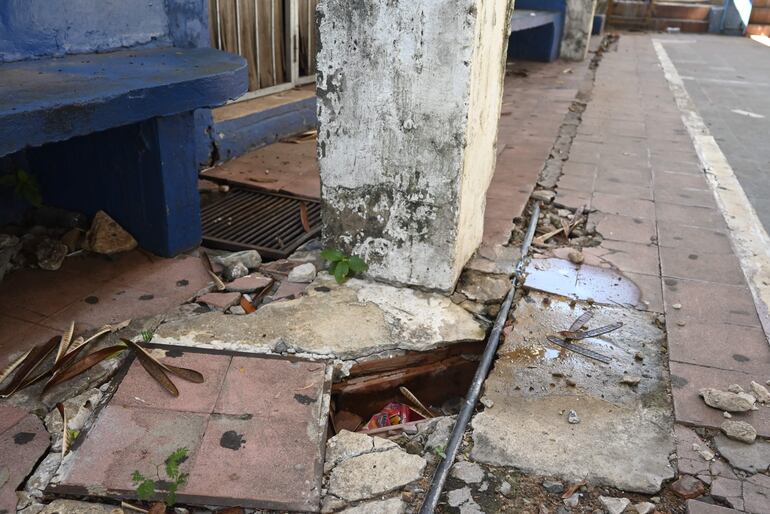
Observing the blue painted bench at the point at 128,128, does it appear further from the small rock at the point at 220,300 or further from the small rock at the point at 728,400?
the small rock at the point at 728,400

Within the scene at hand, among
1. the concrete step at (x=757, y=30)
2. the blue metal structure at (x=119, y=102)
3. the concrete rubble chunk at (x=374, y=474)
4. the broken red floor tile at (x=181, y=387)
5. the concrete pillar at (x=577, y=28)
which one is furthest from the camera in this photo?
the concrete step at (x=757, y=30)

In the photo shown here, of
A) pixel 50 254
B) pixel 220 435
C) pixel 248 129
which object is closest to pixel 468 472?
pixel 220 435

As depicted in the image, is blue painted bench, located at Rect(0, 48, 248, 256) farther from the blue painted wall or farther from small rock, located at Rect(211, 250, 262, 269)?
small rock, located at Rect(211, 250, 262, 269)

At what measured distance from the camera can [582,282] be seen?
332 centimetres

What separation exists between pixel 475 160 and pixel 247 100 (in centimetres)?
312

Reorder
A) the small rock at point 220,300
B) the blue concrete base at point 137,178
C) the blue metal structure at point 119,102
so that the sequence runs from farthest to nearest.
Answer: the blue concrete base at point 137,178 → the small rock at point 220,300 → the blue metal structure at point 119,102

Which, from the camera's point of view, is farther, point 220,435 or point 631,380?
point 631,380

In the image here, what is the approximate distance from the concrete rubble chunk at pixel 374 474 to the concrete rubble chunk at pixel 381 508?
0.11 feet

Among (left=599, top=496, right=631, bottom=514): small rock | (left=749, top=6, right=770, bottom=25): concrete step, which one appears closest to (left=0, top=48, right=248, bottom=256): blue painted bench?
(left=599, top=496, right=631, bottom=514): small rock

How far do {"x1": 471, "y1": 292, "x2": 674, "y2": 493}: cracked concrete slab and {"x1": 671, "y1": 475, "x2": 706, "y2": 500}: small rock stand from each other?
0.14ft

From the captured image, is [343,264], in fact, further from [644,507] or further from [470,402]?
[644,507]

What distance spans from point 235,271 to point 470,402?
1414 millimetres

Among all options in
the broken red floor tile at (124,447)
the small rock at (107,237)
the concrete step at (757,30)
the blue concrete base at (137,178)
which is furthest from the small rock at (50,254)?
the concrete step at (757,30)

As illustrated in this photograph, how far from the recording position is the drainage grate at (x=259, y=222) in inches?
140
